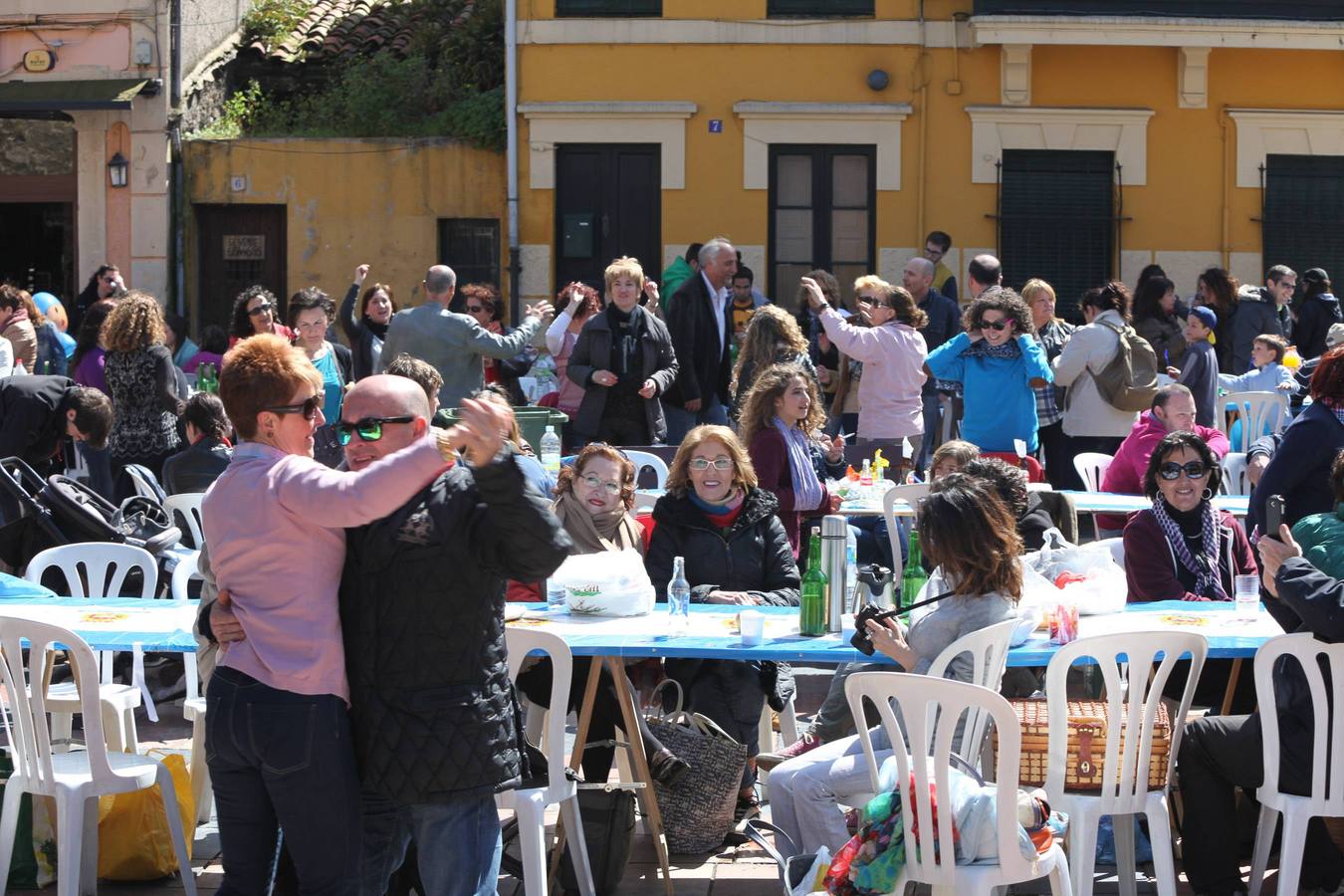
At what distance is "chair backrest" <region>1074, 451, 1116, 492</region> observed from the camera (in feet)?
32.7

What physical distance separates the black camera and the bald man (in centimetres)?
151

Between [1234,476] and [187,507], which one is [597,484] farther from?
[1234,476]

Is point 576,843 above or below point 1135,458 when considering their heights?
below

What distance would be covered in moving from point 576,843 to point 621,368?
5284 mm

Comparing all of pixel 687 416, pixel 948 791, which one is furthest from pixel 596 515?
pixel 687 416

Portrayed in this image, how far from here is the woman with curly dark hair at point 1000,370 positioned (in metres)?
9.51

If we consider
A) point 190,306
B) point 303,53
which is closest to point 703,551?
point 190,306

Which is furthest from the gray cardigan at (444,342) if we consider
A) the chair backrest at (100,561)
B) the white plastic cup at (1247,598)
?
the white plastic cup at (1247,598)

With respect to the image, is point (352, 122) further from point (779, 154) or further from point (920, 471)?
point (920, 471)

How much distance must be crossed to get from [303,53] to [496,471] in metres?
15.7

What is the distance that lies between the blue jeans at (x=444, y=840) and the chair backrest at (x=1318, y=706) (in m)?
2.25

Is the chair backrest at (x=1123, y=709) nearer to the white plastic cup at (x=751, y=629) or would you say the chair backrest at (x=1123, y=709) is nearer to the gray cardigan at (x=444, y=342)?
the white plastic cup at (x=751, y=629)

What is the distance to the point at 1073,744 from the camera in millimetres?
5062

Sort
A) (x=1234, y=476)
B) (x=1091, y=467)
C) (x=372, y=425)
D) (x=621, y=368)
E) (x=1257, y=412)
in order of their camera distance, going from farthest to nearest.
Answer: (x=1257, y=412), (x=621, y=368), (x=1091, y=467), (x=1234, y=476), (x=372, y=425)
